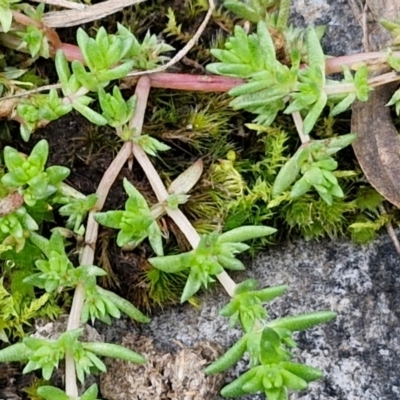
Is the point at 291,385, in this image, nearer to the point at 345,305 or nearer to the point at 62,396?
the point at 345,305

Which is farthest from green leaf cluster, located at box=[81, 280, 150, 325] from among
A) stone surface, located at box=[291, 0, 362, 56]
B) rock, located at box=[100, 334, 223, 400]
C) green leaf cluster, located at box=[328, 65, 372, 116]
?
stone surface, located at box=[291, 0, 362, 56]

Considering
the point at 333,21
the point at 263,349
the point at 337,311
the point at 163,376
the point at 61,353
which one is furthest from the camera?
the point at 333,21

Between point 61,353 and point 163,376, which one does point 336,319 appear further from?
point 61,353

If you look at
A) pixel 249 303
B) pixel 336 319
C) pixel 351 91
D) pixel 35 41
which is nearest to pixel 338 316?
pixel 336 319

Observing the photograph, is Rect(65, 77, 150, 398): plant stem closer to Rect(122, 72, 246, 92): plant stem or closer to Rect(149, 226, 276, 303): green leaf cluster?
Rect(122, 72, 246, 92): plant stem

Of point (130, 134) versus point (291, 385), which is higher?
point (130, 134)

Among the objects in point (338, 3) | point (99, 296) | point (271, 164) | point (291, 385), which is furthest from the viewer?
point (338, 3)

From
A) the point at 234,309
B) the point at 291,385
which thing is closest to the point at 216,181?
the point at 234,309
